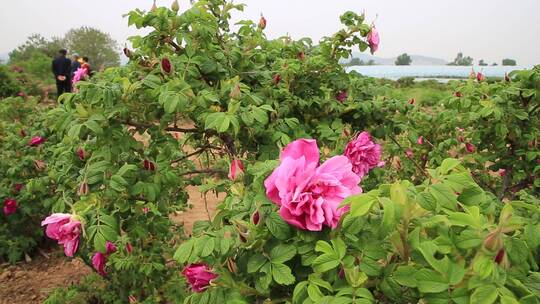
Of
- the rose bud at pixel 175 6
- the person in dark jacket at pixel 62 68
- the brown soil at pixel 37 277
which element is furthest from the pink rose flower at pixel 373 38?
the person in dark jacket at pixel 62 68

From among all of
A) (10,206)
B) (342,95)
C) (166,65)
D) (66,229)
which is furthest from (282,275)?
(10,206)

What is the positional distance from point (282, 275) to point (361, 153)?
2.53ft

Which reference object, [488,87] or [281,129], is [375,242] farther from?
[488,87]

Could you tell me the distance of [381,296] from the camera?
77cm

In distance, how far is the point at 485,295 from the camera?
58 cm

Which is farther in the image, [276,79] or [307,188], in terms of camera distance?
[276,79]

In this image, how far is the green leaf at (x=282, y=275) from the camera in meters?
0.72

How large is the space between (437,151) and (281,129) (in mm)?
1747

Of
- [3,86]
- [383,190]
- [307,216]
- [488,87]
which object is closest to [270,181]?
[307,216]

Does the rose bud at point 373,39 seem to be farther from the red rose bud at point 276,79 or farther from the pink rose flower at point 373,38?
the red rose bud at point 276,79

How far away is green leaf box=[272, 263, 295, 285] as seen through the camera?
72cm

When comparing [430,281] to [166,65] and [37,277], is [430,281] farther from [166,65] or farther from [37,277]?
[37,277]

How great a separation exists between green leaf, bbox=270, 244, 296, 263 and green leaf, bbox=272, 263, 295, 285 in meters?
0.01

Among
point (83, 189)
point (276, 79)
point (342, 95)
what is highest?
point (276, 79)
